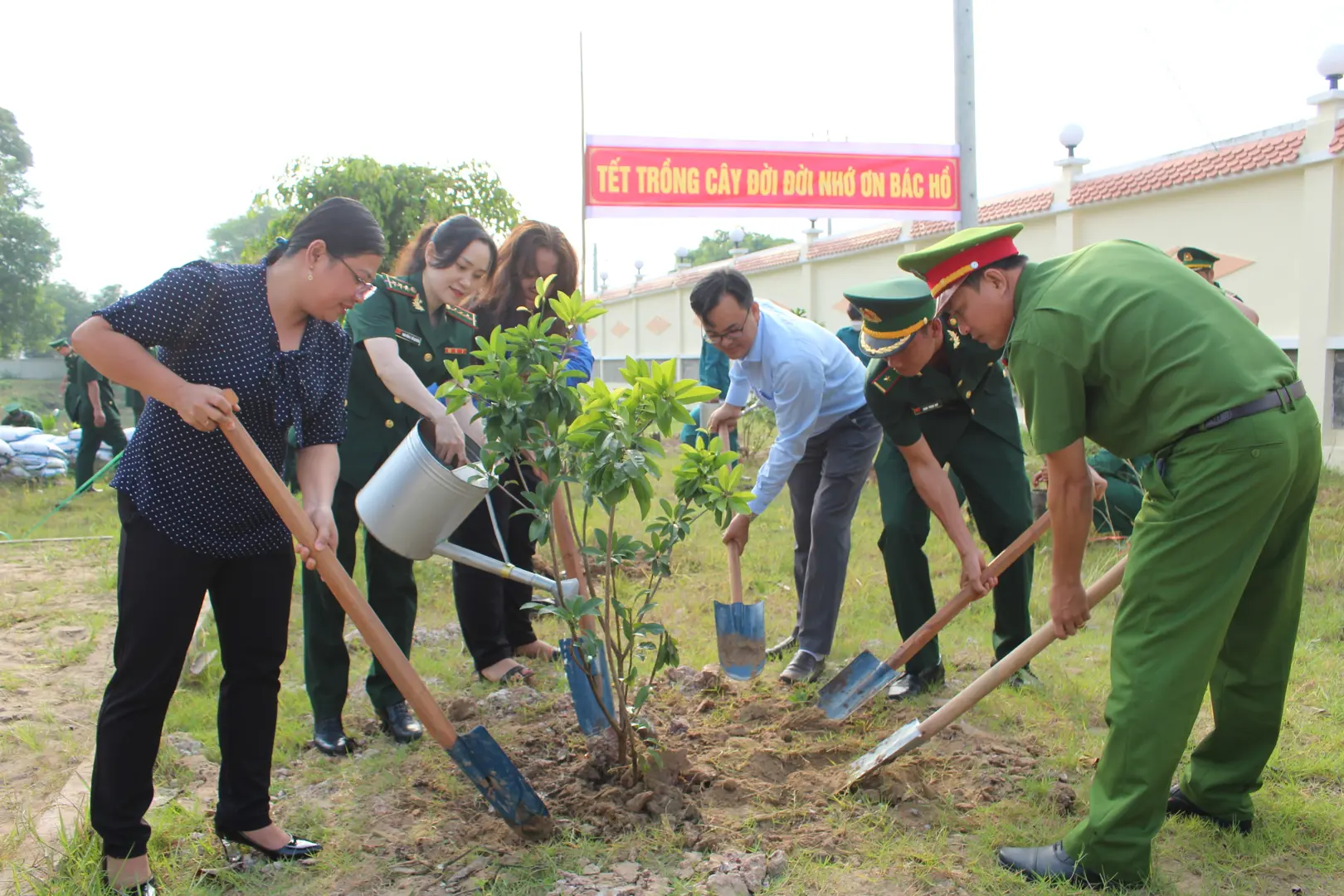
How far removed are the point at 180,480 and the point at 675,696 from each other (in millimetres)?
1949

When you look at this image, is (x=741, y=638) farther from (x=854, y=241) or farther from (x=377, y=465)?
(x=854, y=241)

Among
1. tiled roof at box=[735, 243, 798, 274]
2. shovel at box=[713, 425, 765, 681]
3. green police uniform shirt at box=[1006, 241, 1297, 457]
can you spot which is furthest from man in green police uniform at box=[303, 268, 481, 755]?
tiled roof at box=[735, 243, 798, 274]

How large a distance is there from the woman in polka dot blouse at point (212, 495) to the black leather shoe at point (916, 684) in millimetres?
2107

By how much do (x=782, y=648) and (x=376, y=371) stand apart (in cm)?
213

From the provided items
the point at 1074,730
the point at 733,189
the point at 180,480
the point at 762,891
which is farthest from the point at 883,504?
the point at 733,189

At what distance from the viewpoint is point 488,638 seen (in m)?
3.95

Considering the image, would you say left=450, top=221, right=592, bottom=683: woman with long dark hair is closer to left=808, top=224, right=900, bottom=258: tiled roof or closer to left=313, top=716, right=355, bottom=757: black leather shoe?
left=313, top=716, right=355, bottom=757: black leather shoe

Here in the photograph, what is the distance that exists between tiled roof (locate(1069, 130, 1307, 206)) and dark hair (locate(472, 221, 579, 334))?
8.05 meters

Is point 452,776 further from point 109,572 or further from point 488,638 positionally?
point 109,572

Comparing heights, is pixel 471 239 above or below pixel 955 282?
above

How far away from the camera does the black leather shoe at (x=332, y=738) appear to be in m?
3.21

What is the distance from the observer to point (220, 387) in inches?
88.9

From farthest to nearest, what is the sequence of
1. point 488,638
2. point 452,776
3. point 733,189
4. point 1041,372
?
point 733,189 < point 488,638 < point 452,776 < point 1041,372

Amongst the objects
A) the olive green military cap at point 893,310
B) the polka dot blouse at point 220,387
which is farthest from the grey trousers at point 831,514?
the polka dot blouse at point 220,387
